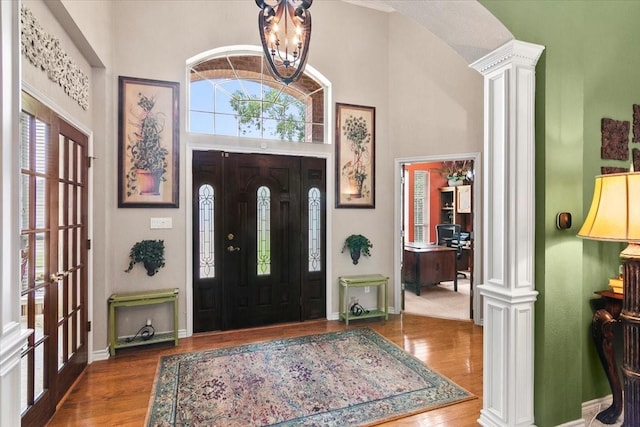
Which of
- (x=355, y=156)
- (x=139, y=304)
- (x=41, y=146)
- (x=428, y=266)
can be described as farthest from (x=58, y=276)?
(x=428, y=266)

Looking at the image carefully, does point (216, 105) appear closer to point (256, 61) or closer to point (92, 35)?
point (256, 61)

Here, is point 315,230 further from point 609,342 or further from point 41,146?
point 609,342

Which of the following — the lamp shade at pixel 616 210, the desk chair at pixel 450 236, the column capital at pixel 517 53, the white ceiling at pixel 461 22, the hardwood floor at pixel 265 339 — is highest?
the white ceiling at pixel 461 22

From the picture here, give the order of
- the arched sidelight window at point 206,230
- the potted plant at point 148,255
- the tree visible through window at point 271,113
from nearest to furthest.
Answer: the potted plant at point 148,255, the arched sidelight window at point 206,230, the tree visible through window at point 271,113

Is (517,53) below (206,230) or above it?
above

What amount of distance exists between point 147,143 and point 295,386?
301 cm

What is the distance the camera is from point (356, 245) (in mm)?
4609

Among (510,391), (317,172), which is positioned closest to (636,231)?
(510,391)

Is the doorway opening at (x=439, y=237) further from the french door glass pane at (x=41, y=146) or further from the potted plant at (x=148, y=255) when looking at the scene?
the french door glass pane at (x=41, y=146)

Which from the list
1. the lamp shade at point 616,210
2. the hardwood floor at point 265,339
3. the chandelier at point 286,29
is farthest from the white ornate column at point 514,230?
the chandelier at point 286,29

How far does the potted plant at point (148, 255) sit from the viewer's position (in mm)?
3713

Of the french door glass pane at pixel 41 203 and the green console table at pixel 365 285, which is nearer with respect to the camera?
the french door glass pane at pixel 41 203

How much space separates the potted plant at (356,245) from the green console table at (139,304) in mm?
2234

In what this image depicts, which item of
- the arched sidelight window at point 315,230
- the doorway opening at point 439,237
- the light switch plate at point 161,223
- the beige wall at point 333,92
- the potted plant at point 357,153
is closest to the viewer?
the beige wall at point 333,92
